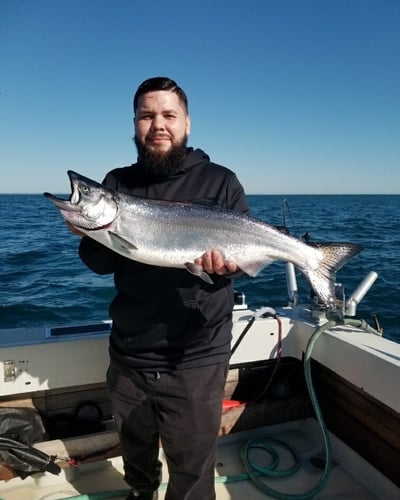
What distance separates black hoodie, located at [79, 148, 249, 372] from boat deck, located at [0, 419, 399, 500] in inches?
62.1

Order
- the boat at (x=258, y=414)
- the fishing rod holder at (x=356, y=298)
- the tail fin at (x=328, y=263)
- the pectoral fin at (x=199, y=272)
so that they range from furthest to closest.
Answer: the fishing rod holder at (x=356, y=298) < the boat at (x=258, y=414) < the tail fin at (x=328, y=263) < the pectoral fin at (x=199, y=272)

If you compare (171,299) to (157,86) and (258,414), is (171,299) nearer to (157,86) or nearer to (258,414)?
(157,86)

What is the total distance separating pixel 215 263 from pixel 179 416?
43.6 inches

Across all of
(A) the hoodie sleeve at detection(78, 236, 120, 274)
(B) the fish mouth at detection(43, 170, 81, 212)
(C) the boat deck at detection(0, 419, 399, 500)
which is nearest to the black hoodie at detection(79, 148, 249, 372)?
(A) the hoodie sleeve at detection(78, 236, 120, 274)

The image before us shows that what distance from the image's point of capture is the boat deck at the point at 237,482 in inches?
144

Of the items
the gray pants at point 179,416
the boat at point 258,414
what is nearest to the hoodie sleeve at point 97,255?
the gray pants at point 179,416

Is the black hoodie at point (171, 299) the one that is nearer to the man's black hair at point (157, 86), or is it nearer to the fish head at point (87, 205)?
the fish head at point (87, 205)

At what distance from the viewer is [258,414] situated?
438 centimetres

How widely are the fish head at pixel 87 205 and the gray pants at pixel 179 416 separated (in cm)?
112

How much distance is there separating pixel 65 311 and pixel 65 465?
21.5ft

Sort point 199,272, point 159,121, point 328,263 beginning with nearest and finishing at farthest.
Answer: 1. point 199,272
2. point 159,121
3. point 328,263

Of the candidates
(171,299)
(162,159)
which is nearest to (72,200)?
(162,159)

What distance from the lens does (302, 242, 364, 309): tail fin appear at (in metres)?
3.25

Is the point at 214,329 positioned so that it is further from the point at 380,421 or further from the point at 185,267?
the point at 380,421
